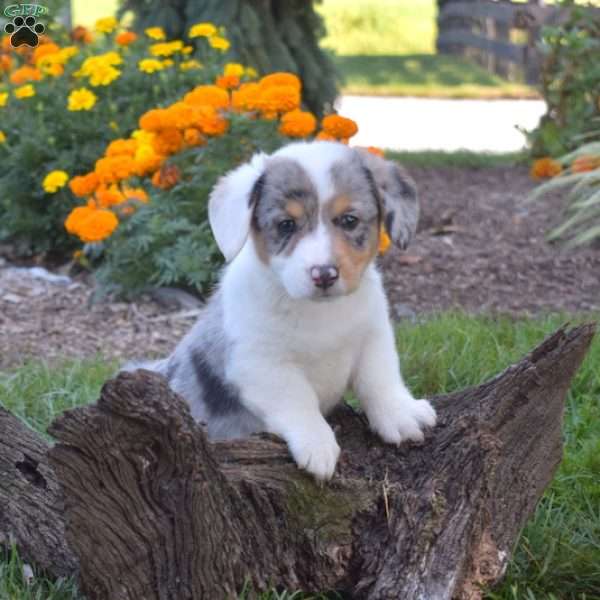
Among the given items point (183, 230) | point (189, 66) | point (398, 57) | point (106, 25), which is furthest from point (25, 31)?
point (398, 57)

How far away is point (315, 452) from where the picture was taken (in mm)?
2994

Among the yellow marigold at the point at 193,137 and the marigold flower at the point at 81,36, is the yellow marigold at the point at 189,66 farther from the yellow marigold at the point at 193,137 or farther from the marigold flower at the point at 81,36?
the marigold flower at the point at 81,36

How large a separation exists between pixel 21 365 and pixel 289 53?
5.47 metres

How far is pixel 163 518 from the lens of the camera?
2.75m

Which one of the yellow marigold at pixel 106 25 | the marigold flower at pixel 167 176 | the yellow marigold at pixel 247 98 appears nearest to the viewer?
the yellow marigold at pixel 247 98

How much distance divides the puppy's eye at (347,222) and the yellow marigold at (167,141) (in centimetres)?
295

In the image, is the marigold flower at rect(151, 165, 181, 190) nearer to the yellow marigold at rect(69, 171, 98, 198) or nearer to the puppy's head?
the yellow marigold at rect(69, 171, 98, 198)

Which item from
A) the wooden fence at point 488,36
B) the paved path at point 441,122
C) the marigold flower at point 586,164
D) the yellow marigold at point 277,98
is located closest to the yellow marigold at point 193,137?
the yellow marigold at point 277,98

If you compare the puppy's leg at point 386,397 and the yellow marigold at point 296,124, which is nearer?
the puppy's leg at point 386,397

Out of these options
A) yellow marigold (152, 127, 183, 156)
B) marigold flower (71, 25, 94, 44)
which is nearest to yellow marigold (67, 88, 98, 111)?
yellow marigold (152, 127, 183, 156)

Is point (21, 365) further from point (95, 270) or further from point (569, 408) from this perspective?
point (569, 408)

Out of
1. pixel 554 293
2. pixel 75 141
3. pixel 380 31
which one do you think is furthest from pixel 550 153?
pixel 380 31

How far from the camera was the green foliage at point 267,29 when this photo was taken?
916 cm

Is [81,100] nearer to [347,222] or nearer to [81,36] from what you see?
[81,36]
